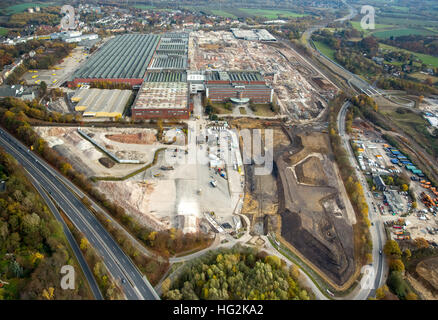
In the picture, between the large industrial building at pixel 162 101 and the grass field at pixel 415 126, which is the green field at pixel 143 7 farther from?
the grass field at pixel 415 126

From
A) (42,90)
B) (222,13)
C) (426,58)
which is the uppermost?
(222,13)

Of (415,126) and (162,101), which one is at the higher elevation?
(162,101)

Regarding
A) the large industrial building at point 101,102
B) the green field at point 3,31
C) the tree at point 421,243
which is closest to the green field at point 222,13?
the green field at point 3,31

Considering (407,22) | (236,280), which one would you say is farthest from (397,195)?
(407,22)

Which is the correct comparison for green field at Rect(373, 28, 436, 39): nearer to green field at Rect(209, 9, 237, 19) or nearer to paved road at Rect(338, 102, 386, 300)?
green field at Rect(209, 9, 237, 19)

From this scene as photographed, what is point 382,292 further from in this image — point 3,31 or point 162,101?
point 3,31

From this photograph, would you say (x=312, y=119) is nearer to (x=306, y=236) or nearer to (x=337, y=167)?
(x=337, y=167)
